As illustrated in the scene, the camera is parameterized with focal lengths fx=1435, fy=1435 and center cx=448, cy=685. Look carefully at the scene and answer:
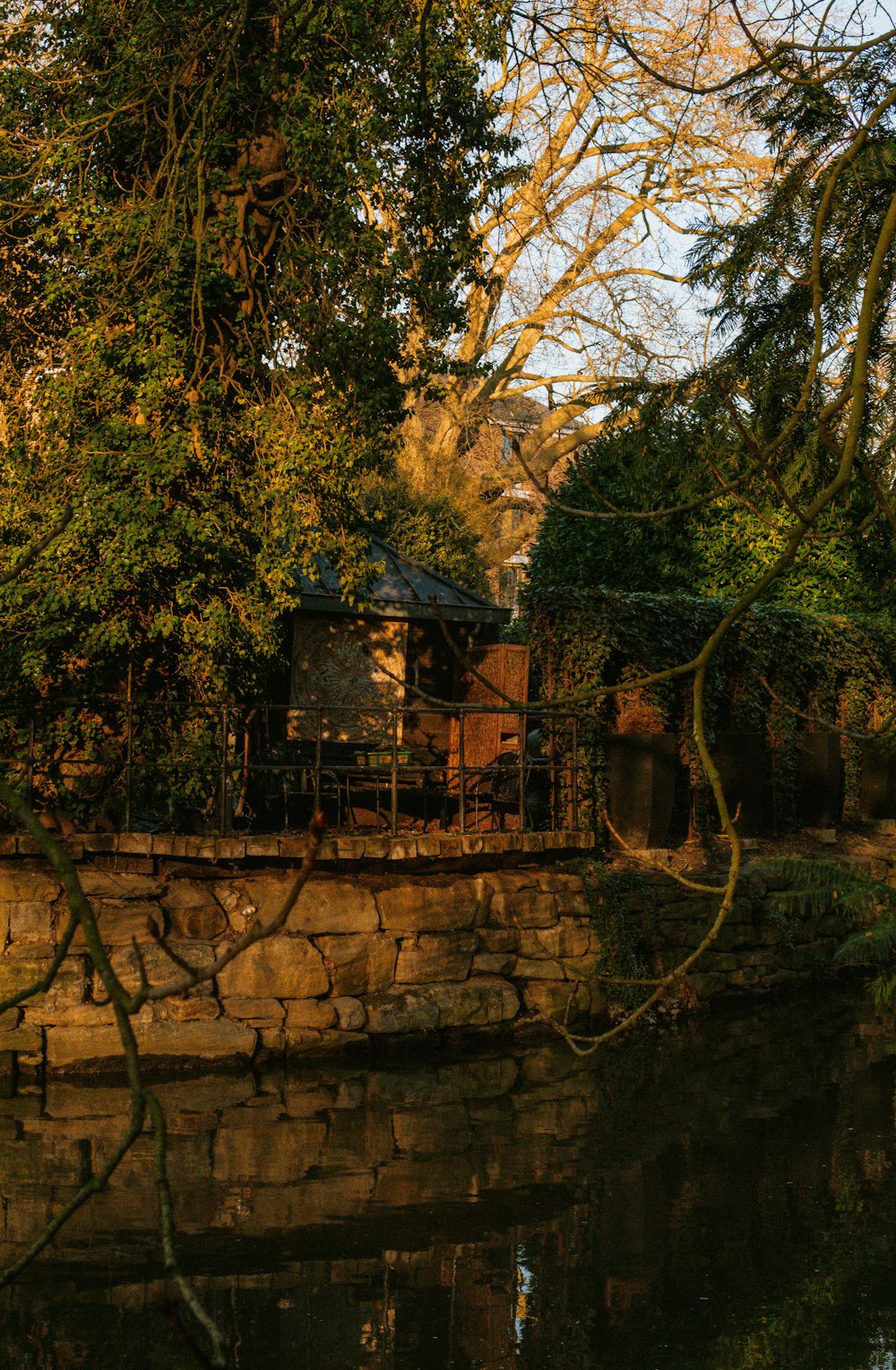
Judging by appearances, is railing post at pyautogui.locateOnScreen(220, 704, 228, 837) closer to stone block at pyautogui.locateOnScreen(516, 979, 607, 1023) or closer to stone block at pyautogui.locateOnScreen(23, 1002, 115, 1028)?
stone block at pyautogui.locateOnScreen(23, 1002, 115, 1028)

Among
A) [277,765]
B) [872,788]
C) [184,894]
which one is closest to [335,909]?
[184,894]

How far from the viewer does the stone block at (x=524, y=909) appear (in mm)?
10633

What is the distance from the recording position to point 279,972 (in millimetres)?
9695

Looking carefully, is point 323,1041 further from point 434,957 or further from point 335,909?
point 434,957

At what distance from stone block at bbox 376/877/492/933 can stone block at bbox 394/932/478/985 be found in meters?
0.07

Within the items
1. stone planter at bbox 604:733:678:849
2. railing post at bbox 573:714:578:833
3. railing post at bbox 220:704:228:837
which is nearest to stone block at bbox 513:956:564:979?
railing post at bbox 573:714:578:833

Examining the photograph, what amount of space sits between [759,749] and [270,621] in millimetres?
5779

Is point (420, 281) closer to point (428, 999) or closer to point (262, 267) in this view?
point (262, 267)

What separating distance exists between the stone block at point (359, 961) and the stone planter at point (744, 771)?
168 inches

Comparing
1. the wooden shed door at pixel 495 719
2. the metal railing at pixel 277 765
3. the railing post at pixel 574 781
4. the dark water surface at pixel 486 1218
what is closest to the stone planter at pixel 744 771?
the metal railing at pixel 277 765

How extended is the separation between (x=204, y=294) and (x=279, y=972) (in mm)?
4692

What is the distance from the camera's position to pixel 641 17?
17.8m

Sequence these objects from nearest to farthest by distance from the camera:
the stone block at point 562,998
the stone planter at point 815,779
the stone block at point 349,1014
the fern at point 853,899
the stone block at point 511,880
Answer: the fern at point 853,899 → the stone block at point 349,1014 → the stone block at point 562,998 → the stone block at point 511,880 → the stone planter at point 815,779

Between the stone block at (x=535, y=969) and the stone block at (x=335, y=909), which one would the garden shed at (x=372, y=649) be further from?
the stone block at (x=535, y=969)
